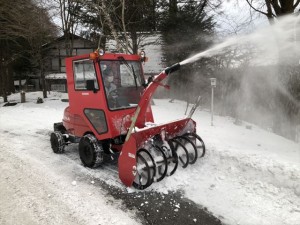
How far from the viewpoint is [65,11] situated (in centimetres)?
1831

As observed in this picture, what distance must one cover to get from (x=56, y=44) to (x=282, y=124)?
19.2m

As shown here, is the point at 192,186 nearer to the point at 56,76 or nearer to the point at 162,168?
the point at 162,168

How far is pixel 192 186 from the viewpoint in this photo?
16.4 ft

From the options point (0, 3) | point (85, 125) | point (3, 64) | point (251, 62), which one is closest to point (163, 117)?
point (251, 62)

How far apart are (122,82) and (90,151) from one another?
1585 mm

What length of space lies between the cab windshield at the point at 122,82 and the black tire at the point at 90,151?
82 cm

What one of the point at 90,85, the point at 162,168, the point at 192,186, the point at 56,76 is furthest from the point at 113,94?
the point at 56,76

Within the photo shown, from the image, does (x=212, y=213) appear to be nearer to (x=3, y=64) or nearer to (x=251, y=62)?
(x=251, y=62)

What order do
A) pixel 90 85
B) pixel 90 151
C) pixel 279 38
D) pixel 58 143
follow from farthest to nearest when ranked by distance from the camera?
pixel 279 38
pixel 58 143
pixel 90 151
pixel 90 85

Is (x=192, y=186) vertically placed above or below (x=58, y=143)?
below

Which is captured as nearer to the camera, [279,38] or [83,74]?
[83,74]

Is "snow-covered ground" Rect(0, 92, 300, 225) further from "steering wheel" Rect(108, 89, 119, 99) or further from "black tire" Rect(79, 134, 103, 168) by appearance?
"steering wheel" Rect(108, 89, 119, 99)

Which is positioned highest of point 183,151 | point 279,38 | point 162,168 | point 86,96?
point 279,38

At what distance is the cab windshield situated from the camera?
5454mm
